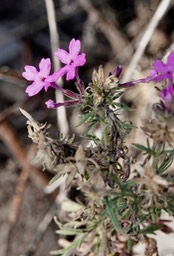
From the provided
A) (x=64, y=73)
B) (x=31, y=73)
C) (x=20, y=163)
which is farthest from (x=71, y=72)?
(x=20, y=163)

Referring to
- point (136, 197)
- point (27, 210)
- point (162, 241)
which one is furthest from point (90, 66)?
point (136, 197)

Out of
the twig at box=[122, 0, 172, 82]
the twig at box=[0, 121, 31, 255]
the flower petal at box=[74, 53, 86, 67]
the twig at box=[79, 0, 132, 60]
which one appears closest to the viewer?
the flower petal at box=[74, 53, 86, 67]

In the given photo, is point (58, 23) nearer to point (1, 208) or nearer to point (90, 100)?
point (1, 208)

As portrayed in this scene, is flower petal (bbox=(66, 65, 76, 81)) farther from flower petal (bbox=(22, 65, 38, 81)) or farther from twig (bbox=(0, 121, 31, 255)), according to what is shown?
twig (bbox=(0, 121, 31, 255))

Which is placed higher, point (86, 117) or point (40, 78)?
point (40, 78)

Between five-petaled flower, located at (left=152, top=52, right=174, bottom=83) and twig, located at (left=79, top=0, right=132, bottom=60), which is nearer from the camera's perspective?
five-petaled flower, located at (left=152, top=52, right=174, bottom=83)

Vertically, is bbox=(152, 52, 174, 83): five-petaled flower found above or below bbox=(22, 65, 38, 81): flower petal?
below

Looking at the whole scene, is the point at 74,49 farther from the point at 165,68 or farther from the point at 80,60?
the point at 165,68

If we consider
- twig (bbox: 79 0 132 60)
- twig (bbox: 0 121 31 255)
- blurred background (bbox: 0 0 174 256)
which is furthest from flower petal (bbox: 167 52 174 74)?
twig (bbox: 79 0 132 60)
